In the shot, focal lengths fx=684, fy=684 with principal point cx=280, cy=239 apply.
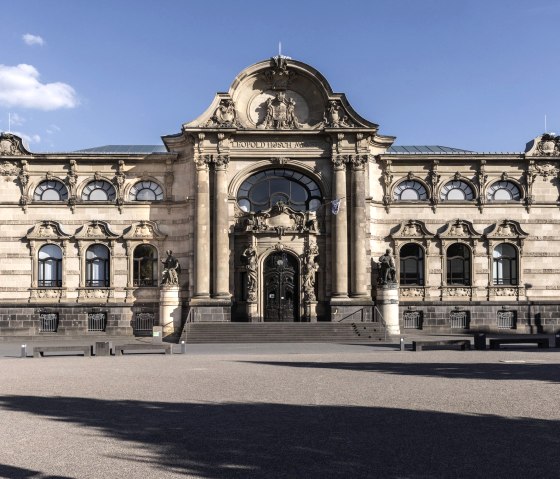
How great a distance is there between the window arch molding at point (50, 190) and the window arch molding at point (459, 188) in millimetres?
24141

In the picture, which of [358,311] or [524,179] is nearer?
[358,311]

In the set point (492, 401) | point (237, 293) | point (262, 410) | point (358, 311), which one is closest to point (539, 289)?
point (358, 311)

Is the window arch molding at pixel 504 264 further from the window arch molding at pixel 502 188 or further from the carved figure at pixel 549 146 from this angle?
the carved figure at pixel 549 146

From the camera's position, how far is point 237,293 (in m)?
42.1

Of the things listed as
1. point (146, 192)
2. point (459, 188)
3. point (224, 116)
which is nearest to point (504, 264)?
point (459, 188)

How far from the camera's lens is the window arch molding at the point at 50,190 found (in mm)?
43406

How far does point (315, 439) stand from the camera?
37.9ft

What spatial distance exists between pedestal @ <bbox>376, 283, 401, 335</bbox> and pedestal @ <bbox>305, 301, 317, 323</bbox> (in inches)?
152

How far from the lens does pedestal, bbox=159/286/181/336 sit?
41.0 m

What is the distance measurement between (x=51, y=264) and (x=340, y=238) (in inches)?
716

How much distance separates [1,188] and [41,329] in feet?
30.2

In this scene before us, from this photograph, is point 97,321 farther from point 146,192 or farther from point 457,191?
point 457,191

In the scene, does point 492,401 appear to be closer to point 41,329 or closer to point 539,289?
point 539,289

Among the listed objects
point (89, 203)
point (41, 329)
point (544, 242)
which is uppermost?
point (89, 203)
